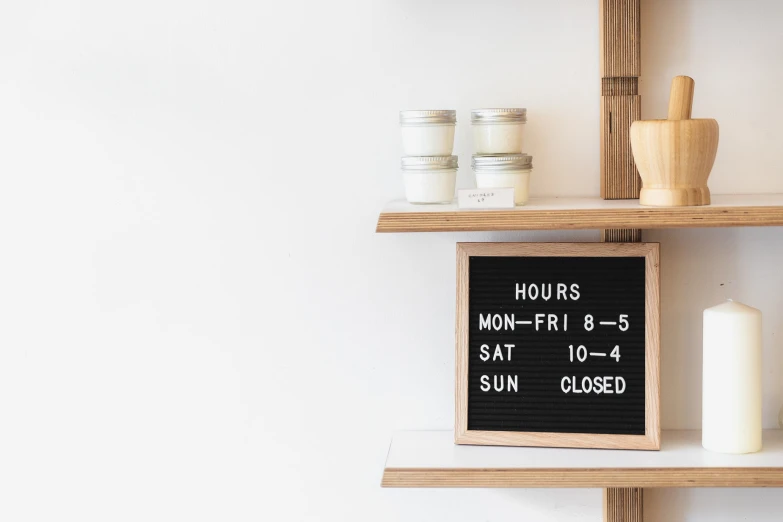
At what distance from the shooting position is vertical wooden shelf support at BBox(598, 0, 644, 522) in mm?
1192

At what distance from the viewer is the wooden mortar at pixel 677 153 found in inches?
41.4

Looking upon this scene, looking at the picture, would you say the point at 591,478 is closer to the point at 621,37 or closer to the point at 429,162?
the point at 429,162

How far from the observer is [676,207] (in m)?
1.06

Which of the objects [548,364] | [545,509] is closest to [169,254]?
[548,364]

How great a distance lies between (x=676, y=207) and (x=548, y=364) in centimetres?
30

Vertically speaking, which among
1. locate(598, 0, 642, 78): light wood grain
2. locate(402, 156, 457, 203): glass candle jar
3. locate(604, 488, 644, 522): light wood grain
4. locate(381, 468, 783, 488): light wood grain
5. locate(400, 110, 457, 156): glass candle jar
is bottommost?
locate(604, 488, 644, 522): light wood grain

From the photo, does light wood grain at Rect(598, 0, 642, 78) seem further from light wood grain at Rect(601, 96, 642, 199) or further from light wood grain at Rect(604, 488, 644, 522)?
light wood grain at Rect(604, 488, 644, 522)

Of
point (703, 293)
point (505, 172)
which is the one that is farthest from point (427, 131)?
point (703, 293)

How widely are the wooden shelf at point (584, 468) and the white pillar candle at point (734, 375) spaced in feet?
0.09

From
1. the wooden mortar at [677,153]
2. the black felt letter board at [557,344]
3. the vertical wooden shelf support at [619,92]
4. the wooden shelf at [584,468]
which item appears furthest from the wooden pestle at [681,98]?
the wooden shelf at [584,468]

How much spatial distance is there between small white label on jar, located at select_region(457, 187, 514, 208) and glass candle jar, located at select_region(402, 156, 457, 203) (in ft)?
0.20

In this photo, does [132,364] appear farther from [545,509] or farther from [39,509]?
[545,509]

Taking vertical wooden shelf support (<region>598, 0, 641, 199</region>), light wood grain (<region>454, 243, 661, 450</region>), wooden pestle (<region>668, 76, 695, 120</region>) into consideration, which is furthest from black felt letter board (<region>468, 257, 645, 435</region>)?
wooden pestle (<region>668, 76, 695, 120</region>)

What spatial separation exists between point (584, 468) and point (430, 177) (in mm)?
445
